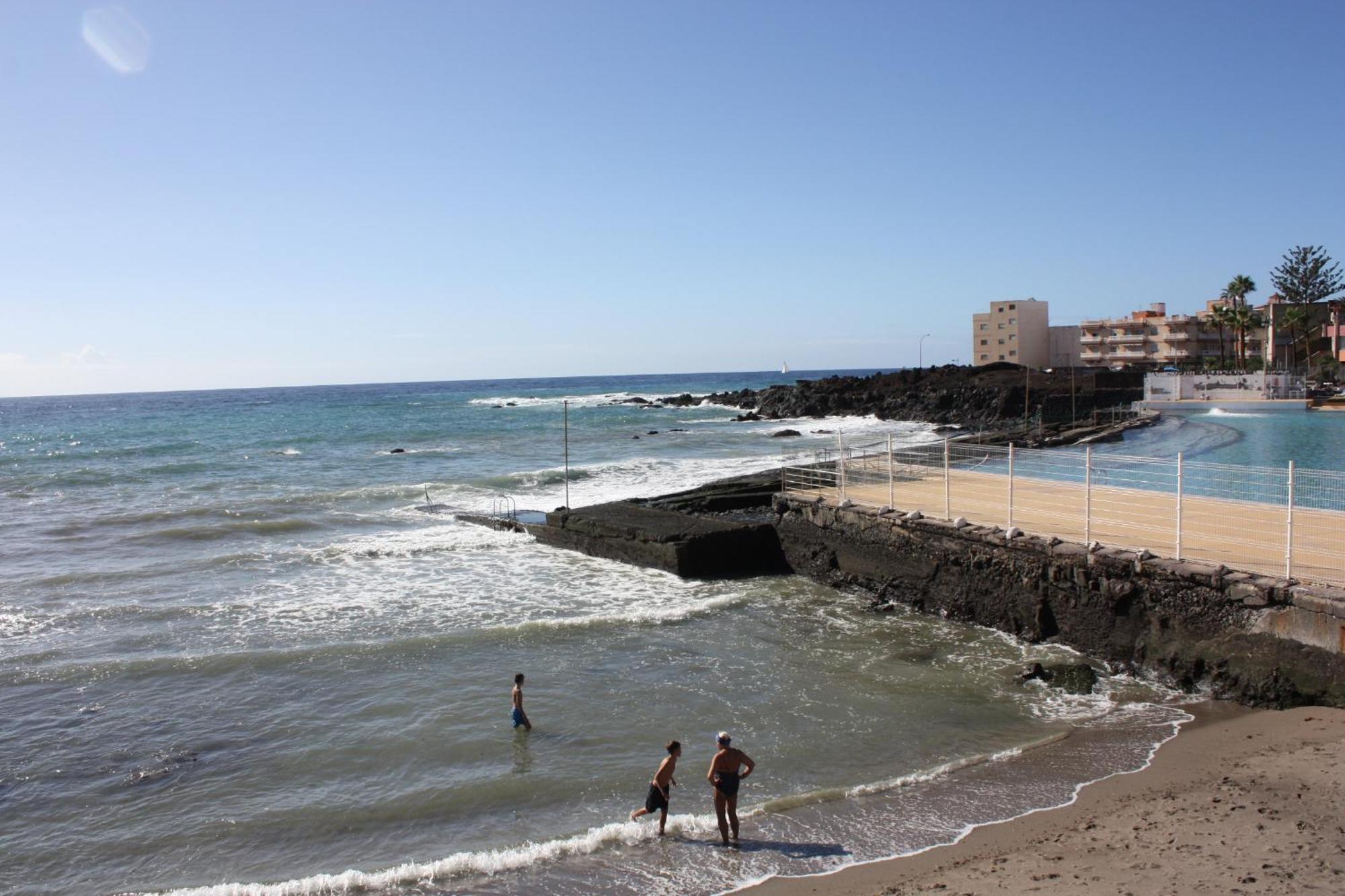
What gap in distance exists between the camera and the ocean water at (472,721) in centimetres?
794

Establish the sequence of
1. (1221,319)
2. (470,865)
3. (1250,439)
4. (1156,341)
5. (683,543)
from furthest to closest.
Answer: (1156,341), (1221,319), (1250,439), (683,543), (470,865)

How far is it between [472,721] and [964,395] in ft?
182

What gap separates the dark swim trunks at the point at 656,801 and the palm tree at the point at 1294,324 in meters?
81.1

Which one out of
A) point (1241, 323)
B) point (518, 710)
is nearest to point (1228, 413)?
point (1241, 323)

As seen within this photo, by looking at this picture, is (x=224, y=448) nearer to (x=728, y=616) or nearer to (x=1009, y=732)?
(x=728, y=616)

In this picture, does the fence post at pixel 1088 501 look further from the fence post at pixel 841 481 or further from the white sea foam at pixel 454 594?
the white sea foam at pixel 454 594

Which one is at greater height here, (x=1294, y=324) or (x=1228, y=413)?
(x=1294, y=324)

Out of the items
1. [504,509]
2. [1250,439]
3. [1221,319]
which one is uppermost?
[1221,319]

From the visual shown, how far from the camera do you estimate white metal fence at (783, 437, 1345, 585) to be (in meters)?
11.4

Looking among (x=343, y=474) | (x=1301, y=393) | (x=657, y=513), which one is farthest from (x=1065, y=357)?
(x=657, y=513)

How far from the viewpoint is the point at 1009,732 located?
991 cm

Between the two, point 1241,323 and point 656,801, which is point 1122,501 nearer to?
point 656,801

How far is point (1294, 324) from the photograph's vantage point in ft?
246

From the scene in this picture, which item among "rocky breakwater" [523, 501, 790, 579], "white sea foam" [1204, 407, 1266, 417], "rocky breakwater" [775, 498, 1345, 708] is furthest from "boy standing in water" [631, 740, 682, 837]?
"white sea foam" [1204, 407, 1266, 417]
